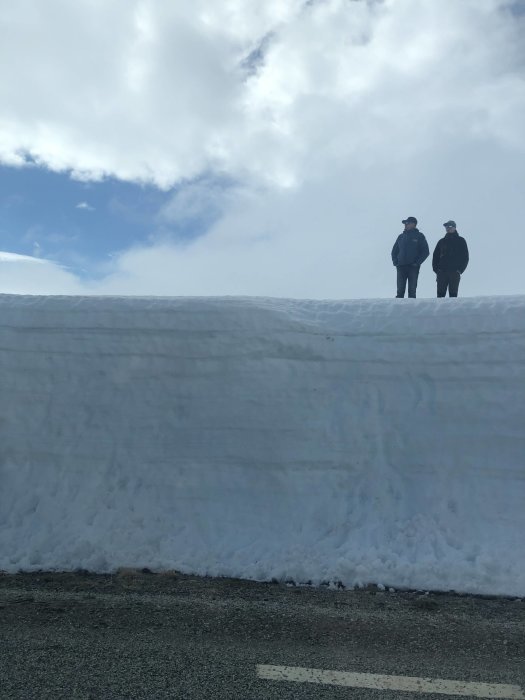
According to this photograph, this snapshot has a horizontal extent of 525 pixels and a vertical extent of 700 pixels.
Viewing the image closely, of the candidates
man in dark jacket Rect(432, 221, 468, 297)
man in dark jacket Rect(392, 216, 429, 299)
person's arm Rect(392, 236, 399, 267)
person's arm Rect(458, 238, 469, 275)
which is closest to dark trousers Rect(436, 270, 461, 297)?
man in dark jacket Rect(432, 221, 468, 297)

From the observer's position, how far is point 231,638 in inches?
174

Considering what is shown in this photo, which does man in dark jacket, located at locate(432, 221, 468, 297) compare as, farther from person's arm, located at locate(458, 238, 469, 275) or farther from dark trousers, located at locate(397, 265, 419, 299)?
dark trousers, located at locate(397, 265, 419, 299)

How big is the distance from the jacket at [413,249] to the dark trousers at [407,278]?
10 cm

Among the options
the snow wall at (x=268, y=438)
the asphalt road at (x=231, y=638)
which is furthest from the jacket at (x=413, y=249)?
the asphalt road at (x=231, y=638)

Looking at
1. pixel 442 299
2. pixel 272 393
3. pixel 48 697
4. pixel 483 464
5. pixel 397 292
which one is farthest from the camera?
pixel 397 292

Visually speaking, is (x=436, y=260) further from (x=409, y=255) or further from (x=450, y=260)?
(x=409, y=255)

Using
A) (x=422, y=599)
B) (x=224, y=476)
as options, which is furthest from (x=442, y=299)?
(x=422, y=599)

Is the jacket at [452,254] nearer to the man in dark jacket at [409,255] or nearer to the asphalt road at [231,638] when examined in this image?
the man in dark jacket at [409,255]

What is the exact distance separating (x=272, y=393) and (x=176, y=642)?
4082 mm

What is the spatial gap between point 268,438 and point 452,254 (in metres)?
5.19

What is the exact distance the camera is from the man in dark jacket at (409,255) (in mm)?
10867

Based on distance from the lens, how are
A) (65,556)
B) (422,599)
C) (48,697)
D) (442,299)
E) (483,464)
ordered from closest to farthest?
(48,697)
(422,599)
(65,556)
(483,464)
(442,299)

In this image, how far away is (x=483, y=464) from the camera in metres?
7.36

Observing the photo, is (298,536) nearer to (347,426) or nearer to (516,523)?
(347,426)
